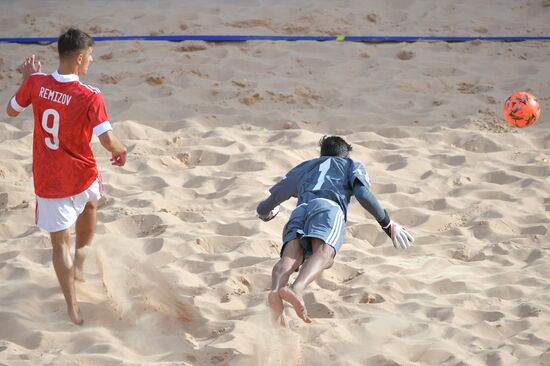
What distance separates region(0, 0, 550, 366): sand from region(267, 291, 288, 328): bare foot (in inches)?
3.7

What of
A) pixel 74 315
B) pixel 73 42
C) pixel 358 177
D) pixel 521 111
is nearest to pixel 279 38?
pixel 521 111

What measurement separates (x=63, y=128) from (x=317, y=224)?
4.23 feet

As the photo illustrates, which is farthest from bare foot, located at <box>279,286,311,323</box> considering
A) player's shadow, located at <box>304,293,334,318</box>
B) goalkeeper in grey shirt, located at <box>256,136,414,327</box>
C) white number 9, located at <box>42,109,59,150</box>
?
white number 9, located at <box>42,109,59,150</box>

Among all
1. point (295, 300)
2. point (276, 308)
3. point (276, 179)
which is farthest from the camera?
point (276, 179)

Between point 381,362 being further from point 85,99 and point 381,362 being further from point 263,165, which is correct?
point 263,165

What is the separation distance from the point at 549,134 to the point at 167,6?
4.32 m

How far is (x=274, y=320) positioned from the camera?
4.16 m

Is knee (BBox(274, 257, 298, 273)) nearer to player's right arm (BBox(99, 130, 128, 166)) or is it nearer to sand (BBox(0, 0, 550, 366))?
sand (BBox(0, 0, 550, 366))

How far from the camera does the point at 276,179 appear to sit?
6.29 metres

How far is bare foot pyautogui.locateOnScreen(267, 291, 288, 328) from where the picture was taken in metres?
4.01

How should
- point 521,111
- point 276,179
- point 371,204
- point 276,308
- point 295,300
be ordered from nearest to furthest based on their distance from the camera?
point 295,300
point 276,308
point 371,204
point 276,179
point 521,111

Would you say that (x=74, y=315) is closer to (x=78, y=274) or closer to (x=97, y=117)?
(x=78, y=274)

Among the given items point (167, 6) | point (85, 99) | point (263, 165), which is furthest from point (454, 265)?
point (167, 6)

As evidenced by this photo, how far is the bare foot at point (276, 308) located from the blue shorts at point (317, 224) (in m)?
0.38
